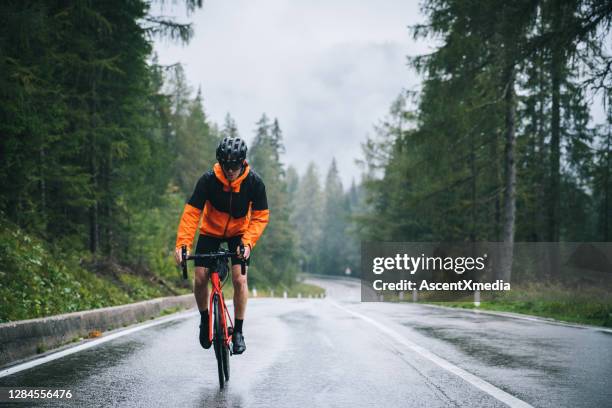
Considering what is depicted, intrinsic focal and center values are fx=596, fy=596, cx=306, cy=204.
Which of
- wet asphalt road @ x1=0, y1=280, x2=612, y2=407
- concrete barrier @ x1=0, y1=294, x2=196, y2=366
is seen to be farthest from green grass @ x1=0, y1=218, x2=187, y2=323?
wet asphalt road @ x1=0, y1=280, x2=612, y2=407

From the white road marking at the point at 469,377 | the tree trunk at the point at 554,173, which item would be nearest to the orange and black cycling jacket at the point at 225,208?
the white road marking at the point at 469,377

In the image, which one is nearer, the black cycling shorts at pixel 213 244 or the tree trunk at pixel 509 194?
the black cycling shorts at pixel 213 244

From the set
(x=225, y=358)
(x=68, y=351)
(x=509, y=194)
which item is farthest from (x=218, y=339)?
(x=509, y=194)

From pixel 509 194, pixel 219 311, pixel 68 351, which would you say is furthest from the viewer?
pixel 509 194

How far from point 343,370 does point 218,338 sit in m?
1.55

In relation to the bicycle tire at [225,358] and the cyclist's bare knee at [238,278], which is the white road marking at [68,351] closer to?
the bicycle tire at [225,358]

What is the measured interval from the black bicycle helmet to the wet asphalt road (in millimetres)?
2070

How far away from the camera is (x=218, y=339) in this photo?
554 cm

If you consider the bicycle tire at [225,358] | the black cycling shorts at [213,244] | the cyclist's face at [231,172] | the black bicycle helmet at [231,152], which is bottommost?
the bicycle tire at [225,358]

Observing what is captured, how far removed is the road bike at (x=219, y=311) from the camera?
17.9 ft

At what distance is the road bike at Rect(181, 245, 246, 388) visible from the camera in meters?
5.45

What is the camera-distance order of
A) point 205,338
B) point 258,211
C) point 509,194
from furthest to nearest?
point 509,194 → point 258,211 → point 205,338

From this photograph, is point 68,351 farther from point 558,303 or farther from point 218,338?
point 558,303

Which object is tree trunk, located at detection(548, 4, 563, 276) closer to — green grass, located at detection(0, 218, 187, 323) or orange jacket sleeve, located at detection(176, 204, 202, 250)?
green grass, located at detection(0, 218, 187, 323)
